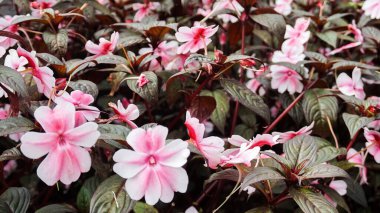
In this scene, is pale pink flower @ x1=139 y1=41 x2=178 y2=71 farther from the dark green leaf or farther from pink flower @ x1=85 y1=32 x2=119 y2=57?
the dark green leaf

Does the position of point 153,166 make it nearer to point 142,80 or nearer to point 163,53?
point 142,80

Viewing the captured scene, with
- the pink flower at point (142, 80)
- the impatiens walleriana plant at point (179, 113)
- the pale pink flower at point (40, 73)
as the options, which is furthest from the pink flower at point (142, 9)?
the pale pink flower at point (40, 73)

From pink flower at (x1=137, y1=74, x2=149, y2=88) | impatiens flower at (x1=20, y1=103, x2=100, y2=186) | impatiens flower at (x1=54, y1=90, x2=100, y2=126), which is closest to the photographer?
impatiens flower at (x1=20, y1=103, x2=100, y2=186)

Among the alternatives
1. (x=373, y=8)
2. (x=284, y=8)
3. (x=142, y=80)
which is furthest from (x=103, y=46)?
(x=373, y=8)

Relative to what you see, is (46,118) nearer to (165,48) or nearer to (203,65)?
(203,65)

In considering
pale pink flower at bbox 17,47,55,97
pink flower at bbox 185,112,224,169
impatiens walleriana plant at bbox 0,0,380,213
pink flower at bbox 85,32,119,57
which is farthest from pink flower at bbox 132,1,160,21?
pink flower at bbox 185,112,224,169

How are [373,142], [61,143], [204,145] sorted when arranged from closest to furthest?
[61,143], [204,145], [373,142]

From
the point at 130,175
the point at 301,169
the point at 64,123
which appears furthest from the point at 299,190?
the point at 64,123
